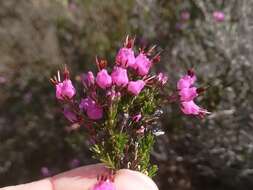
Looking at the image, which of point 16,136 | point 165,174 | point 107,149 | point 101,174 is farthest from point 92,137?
point 16,136

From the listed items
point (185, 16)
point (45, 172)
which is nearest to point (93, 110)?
point (45, 172)

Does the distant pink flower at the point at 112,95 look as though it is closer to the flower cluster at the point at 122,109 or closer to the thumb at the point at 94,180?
the flower cluster at the point at 122,109

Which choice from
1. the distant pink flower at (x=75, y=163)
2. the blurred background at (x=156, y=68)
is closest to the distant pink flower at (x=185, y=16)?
the blurred background at (x=156, y=68)

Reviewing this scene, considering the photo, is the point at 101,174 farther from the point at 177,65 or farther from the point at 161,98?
the point at 177,65

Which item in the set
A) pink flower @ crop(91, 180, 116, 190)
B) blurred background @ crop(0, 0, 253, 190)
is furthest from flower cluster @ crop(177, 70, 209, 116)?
blurred background @ crop(0, 0, 253, 190)

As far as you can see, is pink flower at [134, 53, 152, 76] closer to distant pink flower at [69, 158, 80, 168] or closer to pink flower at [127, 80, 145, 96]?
pink flower at [127, 80, 145, 96]
